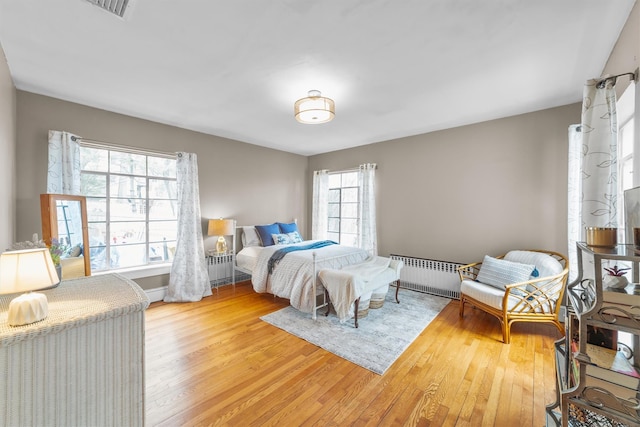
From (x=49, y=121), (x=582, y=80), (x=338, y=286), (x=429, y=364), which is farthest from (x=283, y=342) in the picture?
(x=582, y=80)

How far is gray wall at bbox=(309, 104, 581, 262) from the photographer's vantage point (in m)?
3.23

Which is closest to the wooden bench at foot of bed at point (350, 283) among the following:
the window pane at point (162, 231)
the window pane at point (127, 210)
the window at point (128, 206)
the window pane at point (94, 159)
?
the window pane at point (162, 231)

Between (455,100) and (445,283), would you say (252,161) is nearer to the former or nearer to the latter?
(455,100)

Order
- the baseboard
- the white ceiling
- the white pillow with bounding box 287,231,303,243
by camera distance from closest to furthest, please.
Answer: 1. the white ceiling
2. the baseboard
3. the white pillow with bounding box 287,231,303,243

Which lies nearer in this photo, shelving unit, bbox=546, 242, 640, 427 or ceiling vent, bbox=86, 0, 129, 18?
shelving unit, bbox=546, 242, 640, 427

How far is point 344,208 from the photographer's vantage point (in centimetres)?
553

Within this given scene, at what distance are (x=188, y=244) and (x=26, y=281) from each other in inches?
117

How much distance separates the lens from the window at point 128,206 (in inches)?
135

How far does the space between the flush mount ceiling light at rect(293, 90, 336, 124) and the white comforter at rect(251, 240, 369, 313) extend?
176 cm

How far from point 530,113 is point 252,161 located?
4449 millimetres

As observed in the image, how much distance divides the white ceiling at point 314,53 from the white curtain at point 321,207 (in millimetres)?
2328

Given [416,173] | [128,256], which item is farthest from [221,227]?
[416,173]

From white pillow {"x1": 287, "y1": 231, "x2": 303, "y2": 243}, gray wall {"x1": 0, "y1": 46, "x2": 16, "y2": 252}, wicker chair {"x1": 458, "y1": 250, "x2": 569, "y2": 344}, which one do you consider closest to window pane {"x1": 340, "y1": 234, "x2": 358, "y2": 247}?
white pillow {"x1": 287, "y1": 231, "x2": 303, "y2": 243}

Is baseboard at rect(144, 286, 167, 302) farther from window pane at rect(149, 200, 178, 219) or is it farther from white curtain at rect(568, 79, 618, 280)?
white curtain at rect(568, 79, 618, 280)
